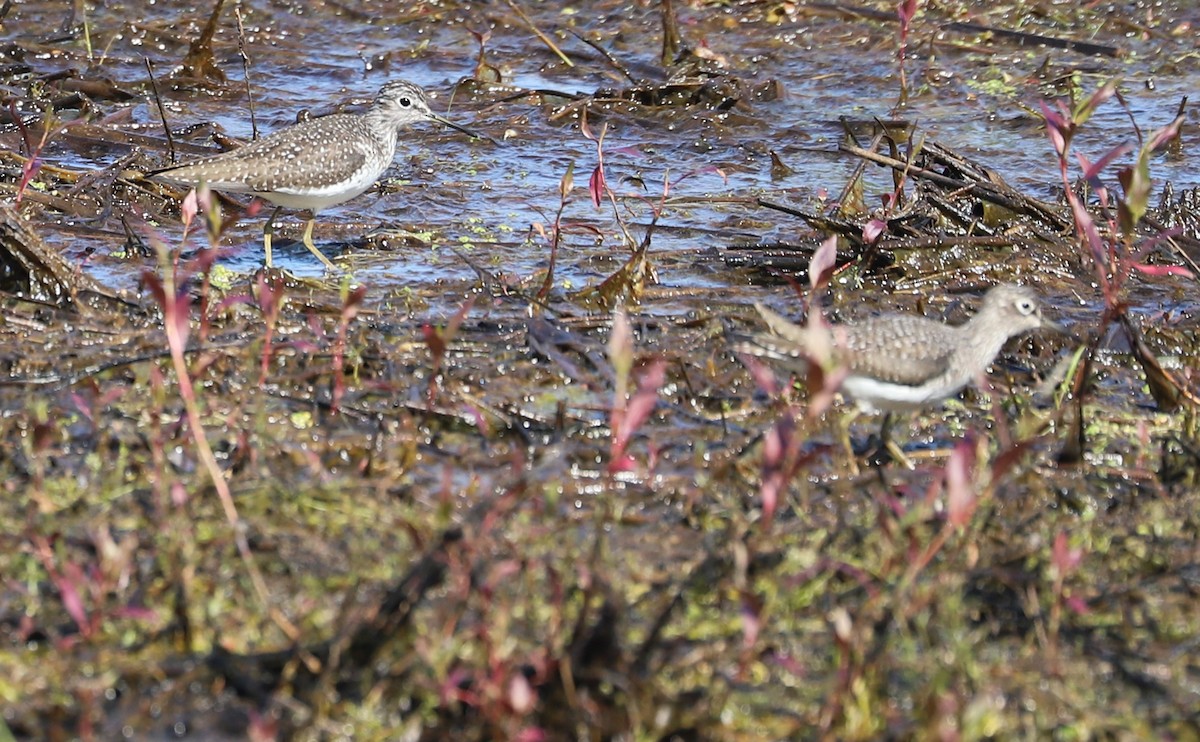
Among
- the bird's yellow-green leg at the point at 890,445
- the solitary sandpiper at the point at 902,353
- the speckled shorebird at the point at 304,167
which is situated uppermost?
the solitary sandpiper at the point at 902,353

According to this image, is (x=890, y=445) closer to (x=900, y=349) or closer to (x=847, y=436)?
(x=847, y=436)

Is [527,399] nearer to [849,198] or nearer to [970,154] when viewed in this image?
[849,198]

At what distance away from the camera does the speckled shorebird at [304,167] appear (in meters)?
8.59

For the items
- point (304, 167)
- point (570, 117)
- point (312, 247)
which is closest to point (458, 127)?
point (570, 117)

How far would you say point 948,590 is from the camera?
4859 mm

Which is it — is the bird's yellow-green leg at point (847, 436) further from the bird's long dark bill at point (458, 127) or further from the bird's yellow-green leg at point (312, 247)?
the bird's long dark bill at point (458, 127)

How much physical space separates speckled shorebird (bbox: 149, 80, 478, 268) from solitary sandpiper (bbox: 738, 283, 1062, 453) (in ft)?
10.6

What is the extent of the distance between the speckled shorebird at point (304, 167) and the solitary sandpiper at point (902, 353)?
10.6 feet

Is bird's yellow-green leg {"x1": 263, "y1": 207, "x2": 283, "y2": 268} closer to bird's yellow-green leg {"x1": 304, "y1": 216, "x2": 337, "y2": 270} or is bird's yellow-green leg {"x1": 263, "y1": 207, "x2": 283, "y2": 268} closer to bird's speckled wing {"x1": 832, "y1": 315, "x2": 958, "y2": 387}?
bird's yellow-green leg {"x1": 304, "y1": 216, "x2": 337, "y2": 270}

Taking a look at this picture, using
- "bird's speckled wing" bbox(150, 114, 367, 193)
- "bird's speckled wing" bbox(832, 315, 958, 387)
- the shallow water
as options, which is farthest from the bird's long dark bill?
"bird's speckled wing" bbox(832, 315, 958, 387)

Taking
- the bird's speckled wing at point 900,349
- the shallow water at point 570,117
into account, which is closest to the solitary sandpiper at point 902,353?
the bird's speckled wing at point 900,349

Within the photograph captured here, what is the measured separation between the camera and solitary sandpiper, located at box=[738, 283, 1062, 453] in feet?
20.4

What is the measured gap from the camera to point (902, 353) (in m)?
6.39

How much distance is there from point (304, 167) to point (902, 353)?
3.76m
